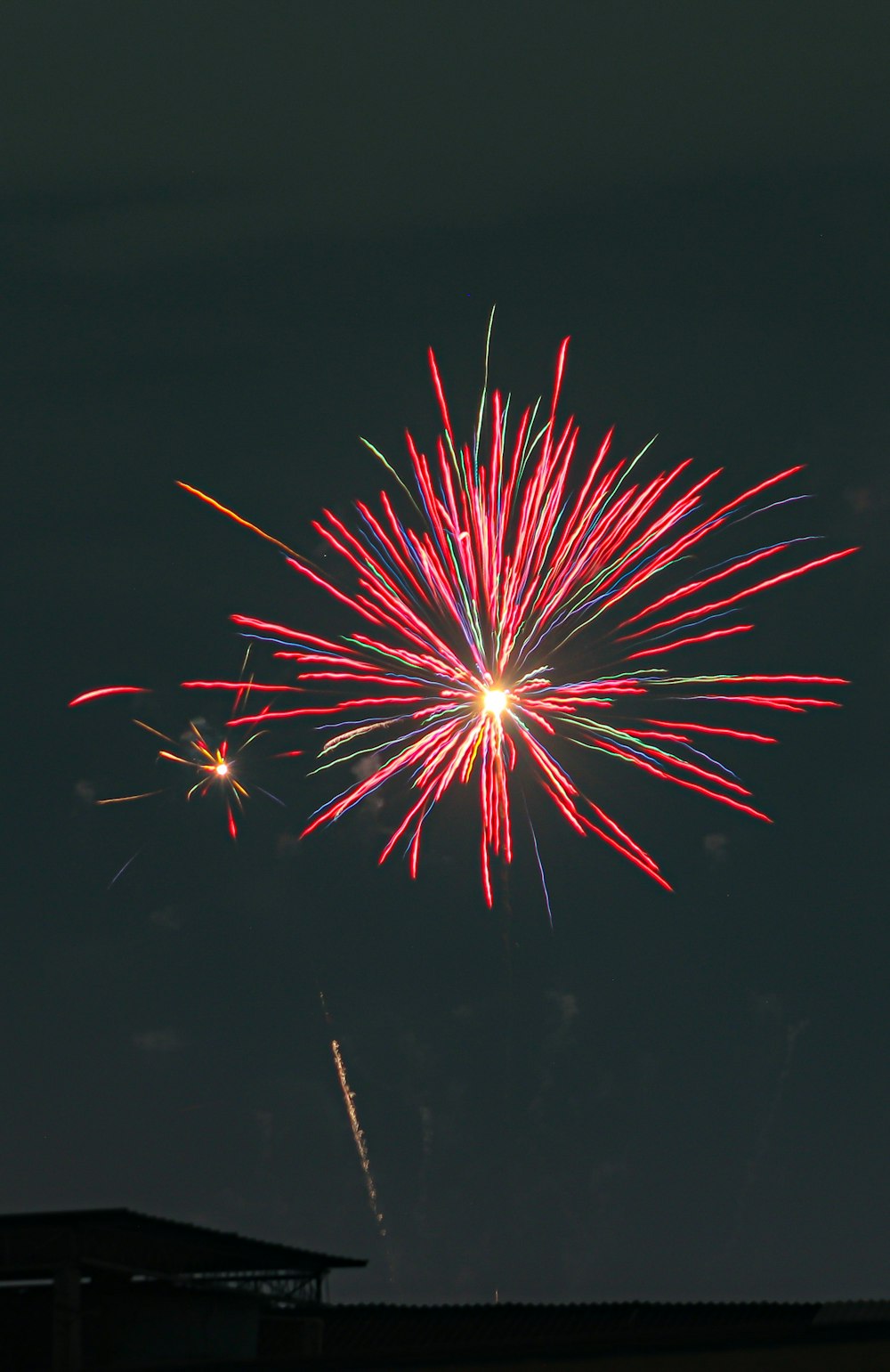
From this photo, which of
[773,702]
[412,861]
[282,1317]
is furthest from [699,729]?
[282,1317]

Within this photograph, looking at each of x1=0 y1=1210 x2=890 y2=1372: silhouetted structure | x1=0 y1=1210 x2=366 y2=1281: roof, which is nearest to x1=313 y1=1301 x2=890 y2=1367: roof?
x1=0 y1=1210 x2=890 y2=1372: silhouetted structure

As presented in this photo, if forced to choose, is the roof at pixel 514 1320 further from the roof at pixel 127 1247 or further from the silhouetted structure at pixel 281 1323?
the roof at pixel 127 1247

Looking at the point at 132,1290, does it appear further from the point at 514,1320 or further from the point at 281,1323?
the point at 514,1320

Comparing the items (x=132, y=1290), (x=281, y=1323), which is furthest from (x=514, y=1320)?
(x=132, y=1290)

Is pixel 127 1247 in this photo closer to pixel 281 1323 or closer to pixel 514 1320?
pixel 281 1323

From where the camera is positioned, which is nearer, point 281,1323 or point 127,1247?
point 127,1247

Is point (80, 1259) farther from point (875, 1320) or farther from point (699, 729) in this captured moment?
point (699, 729)

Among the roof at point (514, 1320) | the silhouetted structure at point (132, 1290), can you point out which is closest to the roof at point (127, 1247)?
the silhouetted structure at point (132, 1290)

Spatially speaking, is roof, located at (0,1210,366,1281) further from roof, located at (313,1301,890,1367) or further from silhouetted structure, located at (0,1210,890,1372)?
roof, located at (313,1301,890,1367)
